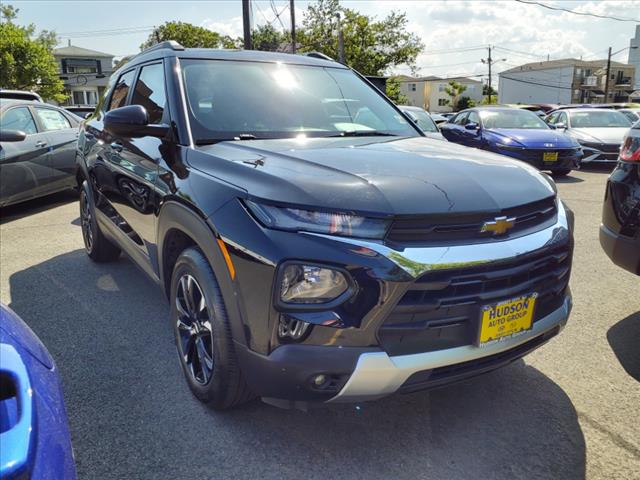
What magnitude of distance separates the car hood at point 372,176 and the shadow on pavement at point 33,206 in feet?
19.6

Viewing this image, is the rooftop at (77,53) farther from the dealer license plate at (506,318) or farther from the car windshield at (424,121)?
the dealer license plate at (506,318)

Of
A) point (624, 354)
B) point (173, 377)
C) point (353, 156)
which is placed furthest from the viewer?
point (624, 354)

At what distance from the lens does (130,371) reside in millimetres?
2943

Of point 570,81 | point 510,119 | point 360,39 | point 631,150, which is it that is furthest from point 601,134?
point 570,81

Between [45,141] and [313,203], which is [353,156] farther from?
[45,141]

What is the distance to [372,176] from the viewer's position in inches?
84.1

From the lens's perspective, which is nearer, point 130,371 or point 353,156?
point 353,156

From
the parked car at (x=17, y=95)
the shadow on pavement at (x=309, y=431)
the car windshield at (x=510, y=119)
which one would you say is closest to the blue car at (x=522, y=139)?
the car windshield at (x=510, y=119)

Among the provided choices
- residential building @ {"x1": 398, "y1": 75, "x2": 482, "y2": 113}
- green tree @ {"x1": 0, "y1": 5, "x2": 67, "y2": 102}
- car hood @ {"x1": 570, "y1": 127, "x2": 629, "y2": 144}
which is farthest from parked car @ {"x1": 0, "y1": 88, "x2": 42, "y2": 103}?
residential building @ {"x1": 398, "y1": 75, "x2": 482, "y2": 113}

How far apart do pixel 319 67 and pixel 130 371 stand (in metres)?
2.34

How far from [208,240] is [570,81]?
256ft

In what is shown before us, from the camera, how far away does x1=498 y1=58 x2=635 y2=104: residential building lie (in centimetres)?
6925

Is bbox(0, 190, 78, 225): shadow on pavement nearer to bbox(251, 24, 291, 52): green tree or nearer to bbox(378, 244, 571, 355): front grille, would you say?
bbox(378, 244, 571, 355): front grille

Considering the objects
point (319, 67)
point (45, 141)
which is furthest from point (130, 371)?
point (45, 141)
